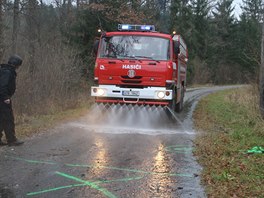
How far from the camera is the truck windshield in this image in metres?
12.0

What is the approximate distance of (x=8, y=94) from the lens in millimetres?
8148

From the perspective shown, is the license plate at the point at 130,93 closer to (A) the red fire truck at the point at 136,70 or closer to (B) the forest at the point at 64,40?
(A) the red fire truck at the point at 136,70

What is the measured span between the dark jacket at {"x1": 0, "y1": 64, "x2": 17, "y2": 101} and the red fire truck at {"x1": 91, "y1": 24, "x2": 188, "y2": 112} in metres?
3.99

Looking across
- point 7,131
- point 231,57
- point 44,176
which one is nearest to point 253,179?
point 44,176

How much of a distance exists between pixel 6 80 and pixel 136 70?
4561 mm

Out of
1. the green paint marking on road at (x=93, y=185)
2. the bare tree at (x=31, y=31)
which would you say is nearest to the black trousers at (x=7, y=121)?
the green paint marking on road at (x=93, y=185)

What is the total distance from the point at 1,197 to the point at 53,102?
34.2 ft

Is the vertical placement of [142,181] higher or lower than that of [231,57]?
lower

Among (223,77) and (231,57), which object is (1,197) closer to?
(223,77)

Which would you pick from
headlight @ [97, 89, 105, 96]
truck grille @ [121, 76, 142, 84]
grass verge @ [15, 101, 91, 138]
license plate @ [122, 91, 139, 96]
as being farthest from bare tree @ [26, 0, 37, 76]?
license plate @ [122, 91, 139, 96]

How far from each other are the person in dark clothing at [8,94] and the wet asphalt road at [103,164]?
1.30ft

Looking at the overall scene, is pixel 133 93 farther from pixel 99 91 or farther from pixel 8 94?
pixel 8 94

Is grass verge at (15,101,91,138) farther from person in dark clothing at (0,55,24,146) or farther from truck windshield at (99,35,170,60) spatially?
truck windshield at (99,35,170,60)

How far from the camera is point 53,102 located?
15.3 m
